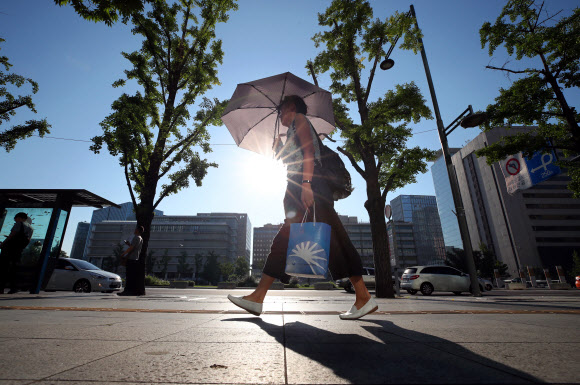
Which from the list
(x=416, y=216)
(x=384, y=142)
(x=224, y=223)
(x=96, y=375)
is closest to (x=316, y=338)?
(x=96, y=375)

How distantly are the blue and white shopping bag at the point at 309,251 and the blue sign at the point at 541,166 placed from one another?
12.6 metres

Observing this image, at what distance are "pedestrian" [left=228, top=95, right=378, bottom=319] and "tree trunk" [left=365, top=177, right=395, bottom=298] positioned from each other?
679 centimetres

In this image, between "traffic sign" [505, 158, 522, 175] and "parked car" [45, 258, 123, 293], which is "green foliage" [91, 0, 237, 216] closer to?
"parked car" [45, 258, 123, 293]

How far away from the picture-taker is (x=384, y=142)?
9.44 m

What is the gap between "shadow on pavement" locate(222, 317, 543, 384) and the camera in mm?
842

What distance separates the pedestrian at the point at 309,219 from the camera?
2.44 metres

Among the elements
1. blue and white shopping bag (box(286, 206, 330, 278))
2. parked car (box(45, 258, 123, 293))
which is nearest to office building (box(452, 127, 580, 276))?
parked car (box(45, 258, 123, 293))

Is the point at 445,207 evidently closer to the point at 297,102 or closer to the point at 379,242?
the point at 379,242

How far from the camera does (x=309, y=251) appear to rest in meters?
2.05

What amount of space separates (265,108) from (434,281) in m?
14.5

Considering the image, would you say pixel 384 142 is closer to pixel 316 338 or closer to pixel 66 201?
pixel 316 338

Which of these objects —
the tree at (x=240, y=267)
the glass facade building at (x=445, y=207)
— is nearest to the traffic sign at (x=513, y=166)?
the tree at (x=240, y=267)

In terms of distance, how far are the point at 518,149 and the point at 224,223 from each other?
4031 inches

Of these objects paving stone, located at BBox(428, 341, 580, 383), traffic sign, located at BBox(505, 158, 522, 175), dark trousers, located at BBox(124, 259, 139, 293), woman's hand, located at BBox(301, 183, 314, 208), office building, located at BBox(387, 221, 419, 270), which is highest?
office building, located at BBox(387, 221, 419, 270)
